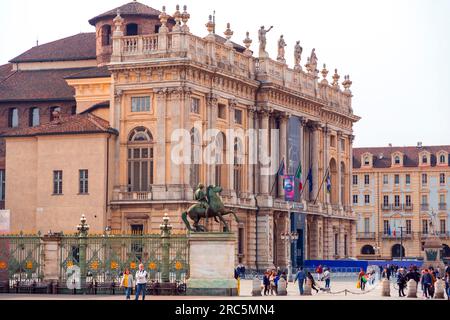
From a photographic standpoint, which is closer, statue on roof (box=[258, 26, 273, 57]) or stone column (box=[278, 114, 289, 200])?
statue on roof (box=[258, 26, 273, 57])

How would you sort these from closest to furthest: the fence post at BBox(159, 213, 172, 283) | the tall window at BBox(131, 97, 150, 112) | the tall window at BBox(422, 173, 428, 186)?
the fence post at BBox(159, 213, 172, 283), the tall window at BBox(131, 97, 150, 112), the tall window at BBox(422, 173, 428, 186)

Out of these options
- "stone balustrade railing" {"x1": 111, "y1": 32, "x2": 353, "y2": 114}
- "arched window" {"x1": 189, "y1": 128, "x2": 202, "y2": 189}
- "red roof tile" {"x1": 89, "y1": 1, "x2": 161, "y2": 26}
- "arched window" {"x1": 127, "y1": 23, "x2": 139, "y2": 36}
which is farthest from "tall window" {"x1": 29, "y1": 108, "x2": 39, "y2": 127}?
"arched window" {"x1": 189, "y1": 128, "x2": 202, "y2": 189}

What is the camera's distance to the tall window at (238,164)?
282 feet

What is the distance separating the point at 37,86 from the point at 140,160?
1474 cm

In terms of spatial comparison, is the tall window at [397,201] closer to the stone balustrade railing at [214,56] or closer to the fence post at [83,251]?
the stone balustrade railing at [214,56]

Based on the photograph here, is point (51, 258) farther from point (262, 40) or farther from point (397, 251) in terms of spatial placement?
point (397, 251)

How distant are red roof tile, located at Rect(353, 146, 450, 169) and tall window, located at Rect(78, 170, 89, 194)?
2873 inches

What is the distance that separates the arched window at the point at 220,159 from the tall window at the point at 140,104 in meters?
6.09

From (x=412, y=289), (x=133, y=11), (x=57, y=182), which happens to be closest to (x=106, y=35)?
(x=133, y=11)

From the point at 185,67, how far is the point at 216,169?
8.88 m

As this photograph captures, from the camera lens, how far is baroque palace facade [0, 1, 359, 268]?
7825 cm

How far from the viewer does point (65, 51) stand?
93.6 m

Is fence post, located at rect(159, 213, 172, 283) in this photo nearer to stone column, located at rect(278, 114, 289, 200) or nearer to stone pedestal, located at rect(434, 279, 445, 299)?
stone pedestal, located at rect(434, 279, 445, 299)
